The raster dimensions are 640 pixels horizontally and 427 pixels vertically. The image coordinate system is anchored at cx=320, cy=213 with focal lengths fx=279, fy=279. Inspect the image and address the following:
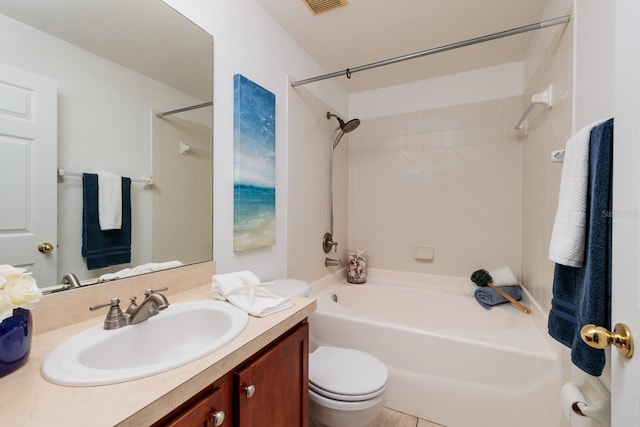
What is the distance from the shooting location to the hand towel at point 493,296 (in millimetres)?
2012

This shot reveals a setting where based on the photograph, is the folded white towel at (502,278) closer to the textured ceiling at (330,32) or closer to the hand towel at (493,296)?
the hand towel at (493,296)

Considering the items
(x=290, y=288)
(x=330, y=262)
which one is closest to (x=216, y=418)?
(x=290, y=288)

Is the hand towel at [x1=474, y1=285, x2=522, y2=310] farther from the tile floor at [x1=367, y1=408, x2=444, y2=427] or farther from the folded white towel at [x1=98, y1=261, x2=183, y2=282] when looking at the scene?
the folded white towel at [x1=98, y1=261, x2=183, y2=282]

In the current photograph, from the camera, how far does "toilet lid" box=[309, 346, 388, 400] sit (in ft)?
3.90

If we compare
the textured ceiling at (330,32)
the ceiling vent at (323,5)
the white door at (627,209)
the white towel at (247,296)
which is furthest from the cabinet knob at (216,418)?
the ceiling vent at (323,5)

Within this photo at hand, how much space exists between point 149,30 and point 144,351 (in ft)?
3.94

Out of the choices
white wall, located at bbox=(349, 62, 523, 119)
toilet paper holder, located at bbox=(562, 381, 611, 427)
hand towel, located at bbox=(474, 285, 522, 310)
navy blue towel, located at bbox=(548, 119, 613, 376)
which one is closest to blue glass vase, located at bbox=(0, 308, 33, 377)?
navy blue towel, located at bbox=(548, 119, 613, 376)

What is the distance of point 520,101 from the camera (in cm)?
224

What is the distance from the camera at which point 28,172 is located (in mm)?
788

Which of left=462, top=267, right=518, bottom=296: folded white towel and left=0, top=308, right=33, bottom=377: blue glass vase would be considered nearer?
left=0, top=308, right=33, bottom=377: blue glass vase

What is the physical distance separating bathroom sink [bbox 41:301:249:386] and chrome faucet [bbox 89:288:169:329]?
18 mm

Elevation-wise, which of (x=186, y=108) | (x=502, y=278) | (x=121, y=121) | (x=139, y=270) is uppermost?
(x=186, y=108)

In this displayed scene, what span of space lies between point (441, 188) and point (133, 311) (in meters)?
2.41

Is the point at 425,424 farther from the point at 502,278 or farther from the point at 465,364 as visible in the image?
the point at 502,278
